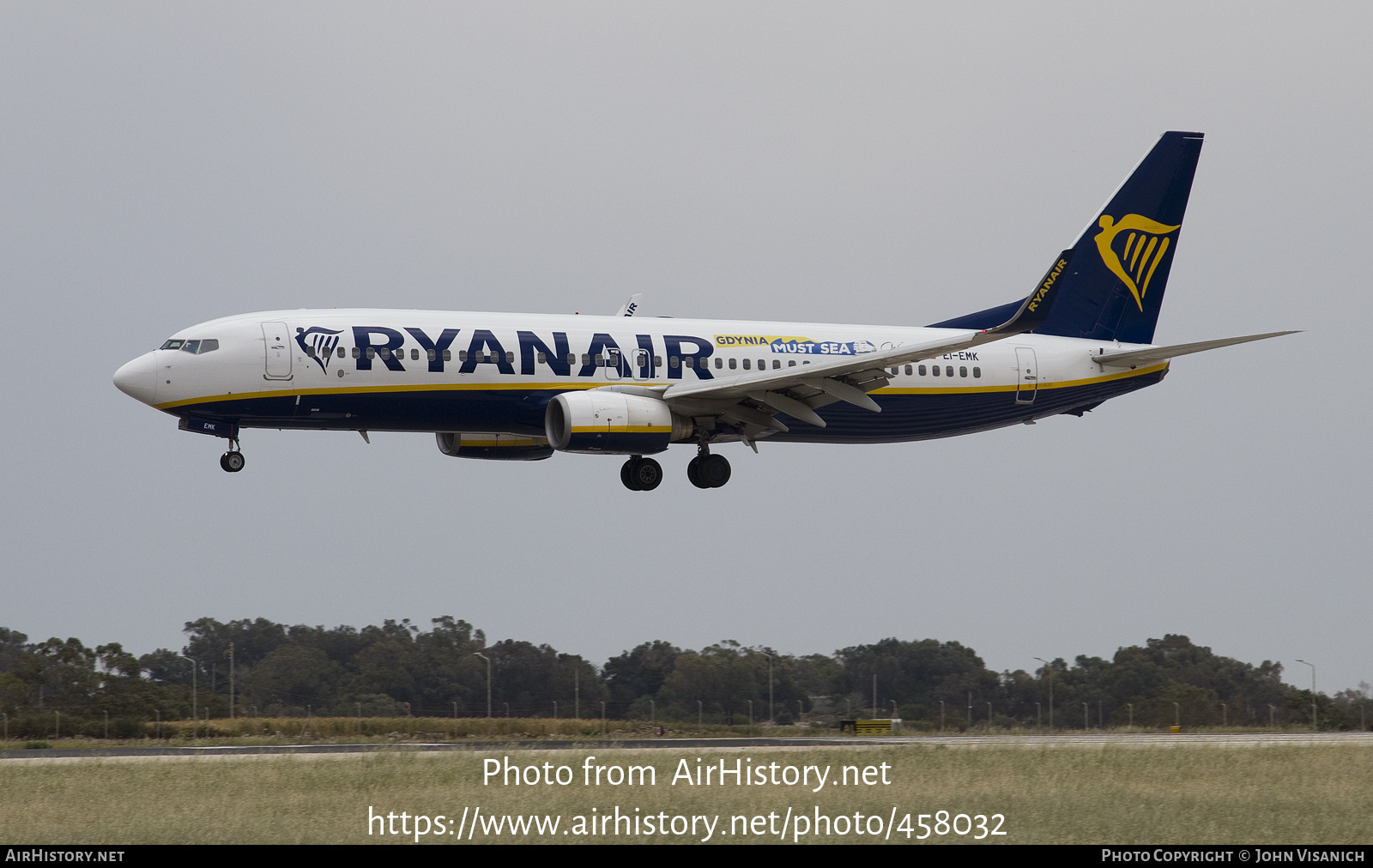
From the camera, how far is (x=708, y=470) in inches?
1825

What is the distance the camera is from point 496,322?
42.9m

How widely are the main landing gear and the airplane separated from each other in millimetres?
44

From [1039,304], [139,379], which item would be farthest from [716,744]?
[139,379]

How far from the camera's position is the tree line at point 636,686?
2409 inches

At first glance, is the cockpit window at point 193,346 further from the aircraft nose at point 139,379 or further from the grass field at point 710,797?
the grass field at point 710,797

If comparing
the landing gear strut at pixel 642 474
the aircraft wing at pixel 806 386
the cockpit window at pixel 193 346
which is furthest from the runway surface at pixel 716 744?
the cockpit window at pixel 193 346

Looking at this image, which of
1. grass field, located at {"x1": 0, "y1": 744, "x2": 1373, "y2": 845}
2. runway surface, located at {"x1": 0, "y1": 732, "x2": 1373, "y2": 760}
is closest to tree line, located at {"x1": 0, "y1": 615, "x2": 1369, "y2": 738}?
runway surface, located at {"x1": 0, "y1": 732, "x2": 1373, "y2": 760}

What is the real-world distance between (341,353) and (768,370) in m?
11.4

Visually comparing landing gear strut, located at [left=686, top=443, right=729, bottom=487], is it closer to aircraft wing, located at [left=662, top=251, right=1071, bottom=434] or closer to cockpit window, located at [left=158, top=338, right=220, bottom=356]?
aircraft wing, located at [left=662, top=251, right=1071, bottom=434]

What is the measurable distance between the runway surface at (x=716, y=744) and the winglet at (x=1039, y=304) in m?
10.1

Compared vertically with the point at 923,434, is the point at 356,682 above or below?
below

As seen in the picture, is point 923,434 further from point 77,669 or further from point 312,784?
point 77,669

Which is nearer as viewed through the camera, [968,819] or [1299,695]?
[968,819]
